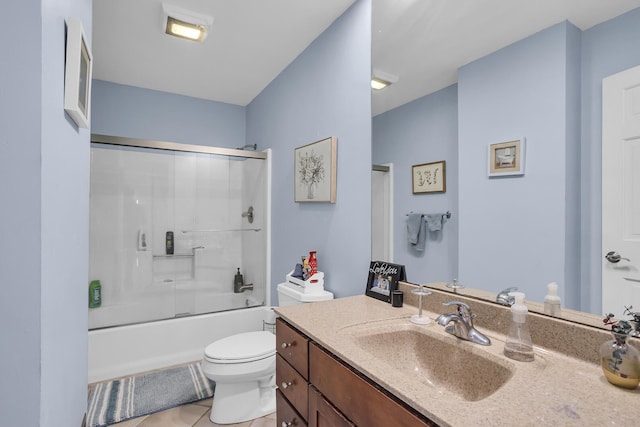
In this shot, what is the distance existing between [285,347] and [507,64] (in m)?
1.33

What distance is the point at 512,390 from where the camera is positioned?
731mm

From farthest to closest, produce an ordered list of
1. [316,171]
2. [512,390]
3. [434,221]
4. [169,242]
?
1. [169,242]
2. [316,171]
3. [434,221]
4. [512,390]

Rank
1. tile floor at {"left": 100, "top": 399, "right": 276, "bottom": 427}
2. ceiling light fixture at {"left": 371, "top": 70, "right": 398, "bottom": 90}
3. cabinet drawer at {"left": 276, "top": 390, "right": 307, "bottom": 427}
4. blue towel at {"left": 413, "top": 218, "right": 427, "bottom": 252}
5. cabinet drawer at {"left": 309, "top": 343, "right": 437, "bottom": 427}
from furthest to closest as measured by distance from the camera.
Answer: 1. tile floor at {"left": 100, "top": 399, "right": 276, "bottom": 427}
2. ceiling light fixture at {"left": 371, "top": 70, "right": 398, "bottom": 90}
3. blue towel at {"left": 413, "top": 218, "right": 427, "bottom": 252}
4. cabinet drawer at {"left": 276, "top": 390, "right": 307, "bottom": 427}
5. cabinet drawer at {"left": 309, "top": 343, "right": 437, "bottom": 427}

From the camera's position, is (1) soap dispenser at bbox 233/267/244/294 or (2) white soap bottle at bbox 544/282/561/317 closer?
(2) white soap bottle at bbox 544/282/561/317

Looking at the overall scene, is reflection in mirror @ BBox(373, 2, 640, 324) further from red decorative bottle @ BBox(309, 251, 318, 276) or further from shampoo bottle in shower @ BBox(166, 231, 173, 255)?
shampoo bottle in shower @ BBox(166, 231, 173, 255)

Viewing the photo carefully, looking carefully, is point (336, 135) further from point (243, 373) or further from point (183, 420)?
point (183, 420)

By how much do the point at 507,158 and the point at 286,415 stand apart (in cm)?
128

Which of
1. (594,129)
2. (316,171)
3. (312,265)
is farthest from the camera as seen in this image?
(316,171)

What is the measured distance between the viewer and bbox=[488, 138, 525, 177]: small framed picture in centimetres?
104

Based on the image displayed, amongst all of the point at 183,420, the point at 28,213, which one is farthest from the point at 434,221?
the point at 183,420

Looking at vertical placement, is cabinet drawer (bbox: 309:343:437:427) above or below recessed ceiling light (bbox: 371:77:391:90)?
below

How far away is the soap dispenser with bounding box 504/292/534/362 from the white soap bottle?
0.12 m

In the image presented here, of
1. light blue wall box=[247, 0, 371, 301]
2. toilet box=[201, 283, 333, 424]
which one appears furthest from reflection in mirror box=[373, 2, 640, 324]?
toilet box=[201, 283, 333, 424]

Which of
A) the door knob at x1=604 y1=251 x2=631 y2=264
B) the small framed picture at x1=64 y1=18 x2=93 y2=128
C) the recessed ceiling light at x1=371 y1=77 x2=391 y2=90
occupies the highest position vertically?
the recessed ceiling light at x1=371 y1=77 x2=391 y2=90
